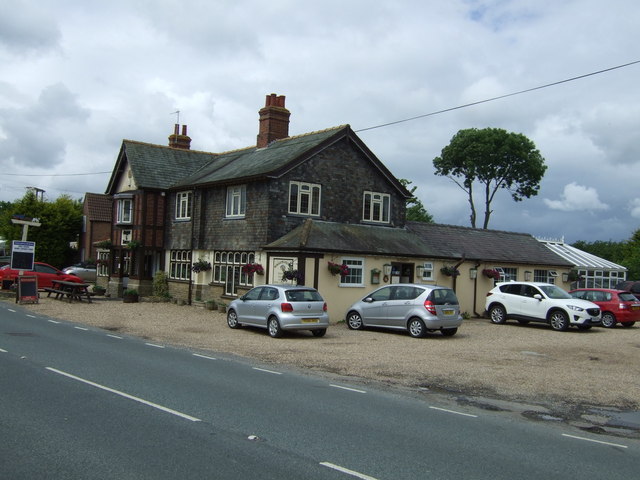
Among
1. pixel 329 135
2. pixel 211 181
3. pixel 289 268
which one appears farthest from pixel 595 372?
pixel 211 181

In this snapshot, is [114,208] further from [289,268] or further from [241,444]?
[241,444]

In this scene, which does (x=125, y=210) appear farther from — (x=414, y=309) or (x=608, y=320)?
(x=608, y=320)

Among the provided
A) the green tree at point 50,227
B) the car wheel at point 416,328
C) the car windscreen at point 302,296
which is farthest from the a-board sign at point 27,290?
the green tree at point 50,227

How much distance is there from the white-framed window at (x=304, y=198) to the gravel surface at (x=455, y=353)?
206 inches

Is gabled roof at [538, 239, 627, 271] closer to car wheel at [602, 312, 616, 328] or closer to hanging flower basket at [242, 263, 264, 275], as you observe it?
car wheel at [602, 312, 616, 328]

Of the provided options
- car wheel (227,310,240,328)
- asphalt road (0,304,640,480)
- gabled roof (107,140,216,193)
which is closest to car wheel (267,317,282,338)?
car wheel (227,310,240,328)

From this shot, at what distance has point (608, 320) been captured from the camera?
2384 centimetres

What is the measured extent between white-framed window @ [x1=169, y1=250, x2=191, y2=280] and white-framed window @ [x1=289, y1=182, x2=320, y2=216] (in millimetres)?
6718

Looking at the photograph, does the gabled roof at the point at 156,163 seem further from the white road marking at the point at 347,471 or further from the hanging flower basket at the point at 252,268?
the white road marking at the point at 347,471

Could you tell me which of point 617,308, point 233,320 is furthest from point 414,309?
point 617,308

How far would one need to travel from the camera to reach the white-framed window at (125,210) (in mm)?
30745

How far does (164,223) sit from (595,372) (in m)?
22.4

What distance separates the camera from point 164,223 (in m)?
30.4

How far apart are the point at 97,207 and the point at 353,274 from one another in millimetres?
31572
